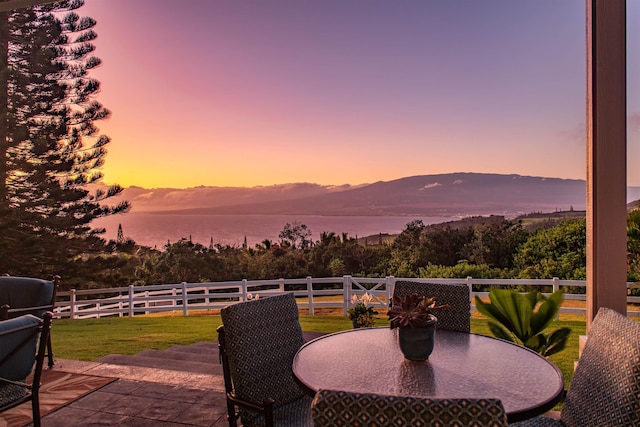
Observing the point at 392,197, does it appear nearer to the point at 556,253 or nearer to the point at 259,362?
the point at 556,253

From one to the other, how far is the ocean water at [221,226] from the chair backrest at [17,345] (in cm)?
1031

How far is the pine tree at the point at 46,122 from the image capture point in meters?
11.5

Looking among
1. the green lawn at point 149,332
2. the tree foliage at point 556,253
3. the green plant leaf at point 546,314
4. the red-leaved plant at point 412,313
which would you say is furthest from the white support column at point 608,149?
the tree foliage at point 556,253

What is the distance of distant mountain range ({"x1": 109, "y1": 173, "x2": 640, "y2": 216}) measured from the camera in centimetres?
1021

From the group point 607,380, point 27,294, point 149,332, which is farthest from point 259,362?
point 149,332

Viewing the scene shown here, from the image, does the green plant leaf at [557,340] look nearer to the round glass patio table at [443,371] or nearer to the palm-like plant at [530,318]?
the palm-like plant at [530,318]

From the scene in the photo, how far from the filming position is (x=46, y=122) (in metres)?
12.0

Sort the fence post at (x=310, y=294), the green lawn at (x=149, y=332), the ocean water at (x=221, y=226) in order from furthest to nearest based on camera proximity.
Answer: the ocean water at (x=221, y=226) → the fence post at (x=310, y=294) → the green lawn at (x=149, y=332)

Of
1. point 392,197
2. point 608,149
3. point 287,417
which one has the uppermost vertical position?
point 608,149

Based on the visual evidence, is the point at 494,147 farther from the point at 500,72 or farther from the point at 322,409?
the point at 322,409

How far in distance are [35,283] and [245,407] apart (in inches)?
110

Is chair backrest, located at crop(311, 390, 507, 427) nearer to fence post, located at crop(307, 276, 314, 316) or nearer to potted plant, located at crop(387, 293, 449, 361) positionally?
potted plant, located at crop(387, 293, 449, 361)

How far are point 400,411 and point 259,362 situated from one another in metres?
1.28

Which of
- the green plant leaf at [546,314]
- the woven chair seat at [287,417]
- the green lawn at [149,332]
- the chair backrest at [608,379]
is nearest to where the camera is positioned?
the chair backrest at [608,379]
